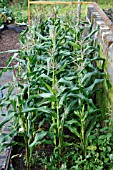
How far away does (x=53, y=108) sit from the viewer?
2695 millimetres

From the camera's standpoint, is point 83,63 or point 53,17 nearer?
point 83,63

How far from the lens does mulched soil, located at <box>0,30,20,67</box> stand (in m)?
5.93

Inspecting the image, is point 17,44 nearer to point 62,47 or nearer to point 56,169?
point 62,47

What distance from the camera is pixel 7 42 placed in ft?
21.8

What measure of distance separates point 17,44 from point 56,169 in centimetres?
420

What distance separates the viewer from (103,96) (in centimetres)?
321

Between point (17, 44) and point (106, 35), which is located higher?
point (106, 35)

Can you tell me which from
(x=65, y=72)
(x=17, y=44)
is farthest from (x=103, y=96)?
(x=17, y=44)

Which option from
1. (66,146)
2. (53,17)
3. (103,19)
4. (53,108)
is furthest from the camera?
(53,17)

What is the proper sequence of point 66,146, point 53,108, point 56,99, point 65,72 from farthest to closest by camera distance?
1. point 65,72
2. point 66,146
3. point 53,108
4. point 56,99

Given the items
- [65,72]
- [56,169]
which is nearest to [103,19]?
[65,72]

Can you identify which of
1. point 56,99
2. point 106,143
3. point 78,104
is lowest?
point 106,143

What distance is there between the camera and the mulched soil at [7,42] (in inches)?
233

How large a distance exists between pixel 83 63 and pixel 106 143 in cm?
75
